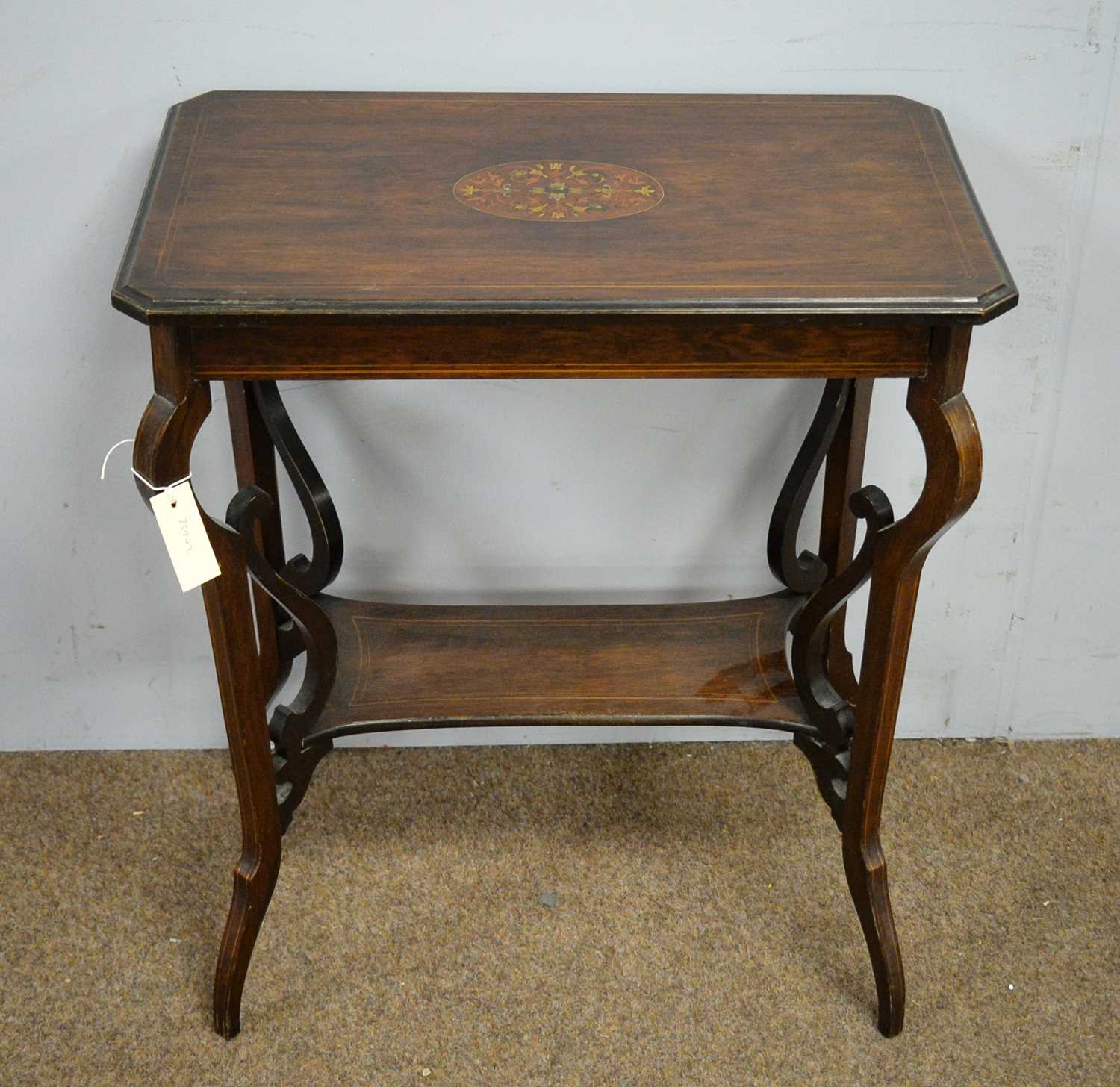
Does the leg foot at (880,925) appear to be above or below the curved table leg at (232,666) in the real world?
below

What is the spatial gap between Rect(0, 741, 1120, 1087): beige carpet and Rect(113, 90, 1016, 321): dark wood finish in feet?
3.26

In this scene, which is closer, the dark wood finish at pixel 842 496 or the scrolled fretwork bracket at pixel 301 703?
the scrolled fretwork bracket at pixel 301 703

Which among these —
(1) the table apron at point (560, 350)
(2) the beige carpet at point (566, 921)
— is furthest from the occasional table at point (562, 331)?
(2) the beige carpet at point (566, 921)

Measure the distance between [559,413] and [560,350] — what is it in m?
0.63

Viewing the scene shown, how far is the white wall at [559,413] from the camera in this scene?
68.7 inches

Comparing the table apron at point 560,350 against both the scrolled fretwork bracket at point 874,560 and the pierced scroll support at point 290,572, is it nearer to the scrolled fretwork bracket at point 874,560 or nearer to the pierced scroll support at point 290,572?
the scrolled fretwork bracket at point 874,560

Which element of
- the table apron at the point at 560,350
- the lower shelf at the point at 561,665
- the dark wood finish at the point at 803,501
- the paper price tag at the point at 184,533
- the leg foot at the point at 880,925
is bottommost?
the leg foot at the point at 880,925

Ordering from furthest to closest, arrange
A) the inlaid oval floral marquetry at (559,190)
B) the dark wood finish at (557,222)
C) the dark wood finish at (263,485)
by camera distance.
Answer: the dark wood finish at (263,485) → the inlaid oval floral marquetry at (559,190) → the dark wood finish at (557,222)

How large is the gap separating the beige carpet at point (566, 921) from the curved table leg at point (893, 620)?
0.14 meters

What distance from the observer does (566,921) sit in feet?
6.38

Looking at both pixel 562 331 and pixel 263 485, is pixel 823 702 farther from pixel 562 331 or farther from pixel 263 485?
pixel 263 485

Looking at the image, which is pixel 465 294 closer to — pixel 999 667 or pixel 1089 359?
pixel 1089 359

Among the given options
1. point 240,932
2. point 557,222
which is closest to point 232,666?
point 240,932

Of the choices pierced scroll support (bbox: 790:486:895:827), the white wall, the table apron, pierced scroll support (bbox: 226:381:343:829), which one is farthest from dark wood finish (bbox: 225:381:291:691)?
pierced scroll support (bbox: 790:486:895:827)
